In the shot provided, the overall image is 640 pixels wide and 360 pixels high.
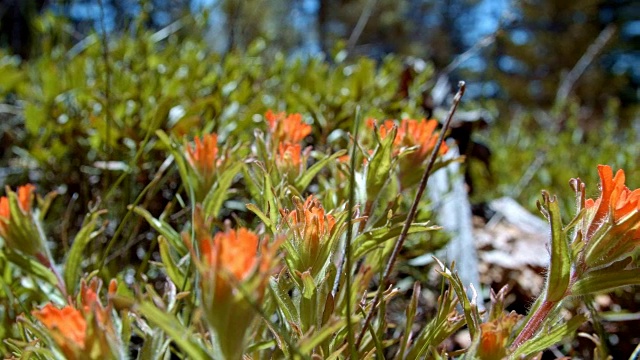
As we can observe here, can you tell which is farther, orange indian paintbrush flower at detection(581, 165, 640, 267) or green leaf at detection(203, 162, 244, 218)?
green leaf at detection(203, 162, 244, 218)

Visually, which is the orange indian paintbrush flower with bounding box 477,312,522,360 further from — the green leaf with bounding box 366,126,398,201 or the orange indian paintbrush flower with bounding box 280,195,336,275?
the green leaf with bounding box 366,126,398,201

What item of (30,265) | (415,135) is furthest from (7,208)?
(415,135)

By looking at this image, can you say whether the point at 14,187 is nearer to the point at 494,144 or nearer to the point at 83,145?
the point at 83,145

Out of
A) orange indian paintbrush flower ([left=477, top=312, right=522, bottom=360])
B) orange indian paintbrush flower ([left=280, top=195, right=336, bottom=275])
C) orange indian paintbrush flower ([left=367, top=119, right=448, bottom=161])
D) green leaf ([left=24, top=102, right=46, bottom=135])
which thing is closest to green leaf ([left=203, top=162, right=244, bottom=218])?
orange indian paintbrush flower ([left=280, top=195, right=336, bottom=275])

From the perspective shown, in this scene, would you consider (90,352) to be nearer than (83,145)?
Yes

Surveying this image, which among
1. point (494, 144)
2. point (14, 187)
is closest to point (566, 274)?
point (14, 187)

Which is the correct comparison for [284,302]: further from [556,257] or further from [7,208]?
[7,208]

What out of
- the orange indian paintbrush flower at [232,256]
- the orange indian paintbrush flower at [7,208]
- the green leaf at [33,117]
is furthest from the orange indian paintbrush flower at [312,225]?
the green leaf at [33,117]
